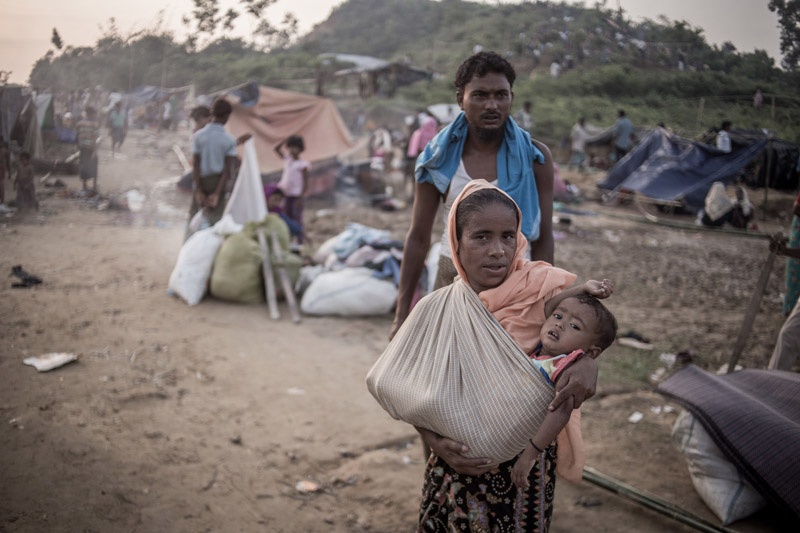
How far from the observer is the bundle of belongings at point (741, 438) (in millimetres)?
2170

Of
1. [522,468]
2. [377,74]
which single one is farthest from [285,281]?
[377,74]

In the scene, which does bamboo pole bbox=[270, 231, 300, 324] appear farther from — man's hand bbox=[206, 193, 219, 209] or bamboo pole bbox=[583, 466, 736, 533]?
bamboo pole bbox=[583, 466, 736, 533]

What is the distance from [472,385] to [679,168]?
10707 mm

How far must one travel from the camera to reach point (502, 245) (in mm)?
1398

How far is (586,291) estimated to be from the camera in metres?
1.37

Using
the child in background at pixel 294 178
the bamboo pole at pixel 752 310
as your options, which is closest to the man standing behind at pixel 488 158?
the bamboo pole at pixel 752 310

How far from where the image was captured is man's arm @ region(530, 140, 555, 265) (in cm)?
205

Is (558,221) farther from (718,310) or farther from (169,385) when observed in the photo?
(169,385)

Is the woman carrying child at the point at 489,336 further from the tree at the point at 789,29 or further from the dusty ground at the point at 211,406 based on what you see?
the tree at the point at 789,29

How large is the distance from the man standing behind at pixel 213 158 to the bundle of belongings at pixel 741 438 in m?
4.22

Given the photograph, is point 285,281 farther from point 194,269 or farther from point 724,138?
point 724,138

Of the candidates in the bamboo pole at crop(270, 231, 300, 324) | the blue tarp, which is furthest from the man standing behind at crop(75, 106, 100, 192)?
the blue tarp

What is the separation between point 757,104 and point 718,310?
1.96 m

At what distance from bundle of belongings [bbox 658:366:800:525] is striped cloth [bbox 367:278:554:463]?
1.50m
